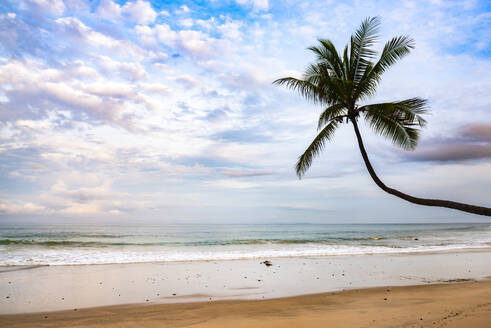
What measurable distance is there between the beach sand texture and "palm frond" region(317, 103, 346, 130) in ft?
17.4

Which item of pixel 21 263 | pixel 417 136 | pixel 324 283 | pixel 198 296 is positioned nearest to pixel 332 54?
pixel 417 136

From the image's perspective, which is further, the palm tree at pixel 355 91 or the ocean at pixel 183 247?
the ocean at pixel 183 247

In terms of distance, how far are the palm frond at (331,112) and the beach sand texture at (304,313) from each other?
17.4 feet

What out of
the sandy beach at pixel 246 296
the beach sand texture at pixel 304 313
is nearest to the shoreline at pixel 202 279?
the sandy beach at pixel 246 296

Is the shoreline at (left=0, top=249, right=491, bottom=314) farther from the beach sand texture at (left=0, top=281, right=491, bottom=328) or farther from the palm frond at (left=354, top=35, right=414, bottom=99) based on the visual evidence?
the palm frond at (left=354, top=35, right=414, bottom=99)

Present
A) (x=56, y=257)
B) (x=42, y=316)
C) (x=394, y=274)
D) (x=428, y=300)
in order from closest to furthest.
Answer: (x=42, y=316)
(x=428, y=300)
(x=394, y=274)
(x=56, y=257)

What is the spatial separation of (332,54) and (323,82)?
114 centimetres

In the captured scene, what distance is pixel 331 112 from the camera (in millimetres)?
10648

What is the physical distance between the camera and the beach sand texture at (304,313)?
6922 mm

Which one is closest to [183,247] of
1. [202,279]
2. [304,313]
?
[202,279]

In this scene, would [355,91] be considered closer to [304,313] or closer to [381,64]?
[381,64]

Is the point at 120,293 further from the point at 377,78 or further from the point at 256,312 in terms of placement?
the point at 377,78

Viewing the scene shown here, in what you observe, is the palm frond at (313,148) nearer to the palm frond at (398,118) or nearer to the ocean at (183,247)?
the palm frond at (398,118)

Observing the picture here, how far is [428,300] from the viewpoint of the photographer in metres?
8.69
